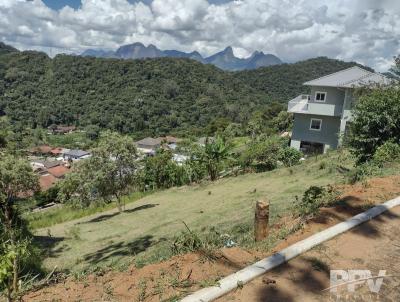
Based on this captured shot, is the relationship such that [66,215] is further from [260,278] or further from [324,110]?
[260,278]

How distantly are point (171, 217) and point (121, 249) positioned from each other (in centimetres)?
434

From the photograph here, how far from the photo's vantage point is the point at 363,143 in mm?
13289

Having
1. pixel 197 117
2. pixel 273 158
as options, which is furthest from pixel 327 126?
pixel 197 117

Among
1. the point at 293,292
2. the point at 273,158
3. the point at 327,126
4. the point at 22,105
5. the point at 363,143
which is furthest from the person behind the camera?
the point at 22,105

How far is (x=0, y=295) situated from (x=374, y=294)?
4.81 metres

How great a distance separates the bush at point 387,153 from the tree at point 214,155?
41.9 ft

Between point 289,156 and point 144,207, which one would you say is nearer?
point 144,207

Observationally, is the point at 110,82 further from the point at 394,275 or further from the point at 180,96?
the point at 394,275

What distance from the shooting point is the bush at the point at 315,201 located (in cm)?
673

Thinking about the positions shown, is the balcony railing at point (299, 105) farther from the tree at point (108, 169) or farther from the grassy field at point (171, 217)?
the tree at point (108, 169)

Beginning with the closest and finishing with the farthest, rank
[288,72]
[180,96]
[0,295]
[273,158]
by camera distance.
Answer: [0,295]
[273,158]
[180,96]
[288,72]

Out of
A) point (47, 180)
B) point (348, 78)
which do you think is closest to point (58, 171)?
point (47, 180)

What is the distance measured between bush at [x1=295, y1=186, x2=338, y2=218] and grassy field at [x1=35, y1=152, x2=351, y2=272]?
218cm

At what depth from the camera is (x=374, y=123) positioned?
12820 mm
